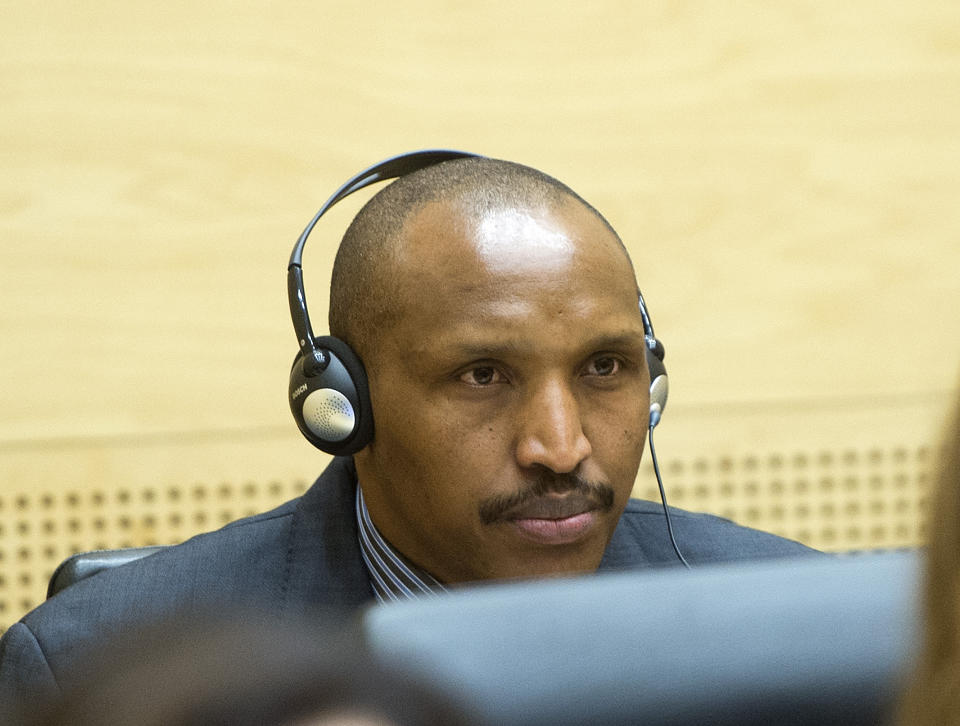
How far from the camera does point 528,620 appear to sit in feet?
0.92

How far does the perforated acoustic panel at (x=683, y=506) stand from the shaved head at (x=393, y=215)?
3.25ft

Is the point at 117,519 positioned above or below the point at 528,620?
below

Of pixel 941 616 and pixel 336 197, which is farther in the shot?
pixel 336 197

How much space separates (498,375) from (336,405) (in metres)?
0.16

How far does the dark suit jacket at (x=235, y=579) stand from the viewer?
1147mm

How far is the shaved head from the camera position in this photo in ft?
3.75

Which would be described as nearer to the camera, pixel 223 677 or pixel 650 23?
pixel 223 677

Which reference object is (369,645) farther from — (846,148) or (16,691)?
(846,148)

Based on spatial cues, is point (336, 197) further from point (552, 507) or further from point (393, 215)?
point (552, 507)

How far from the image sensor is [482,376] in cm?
110

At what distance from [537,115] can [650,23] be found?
10.0 inches

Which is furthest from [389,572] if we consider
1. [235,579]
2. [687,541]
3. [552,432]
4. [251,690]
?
[251,690]

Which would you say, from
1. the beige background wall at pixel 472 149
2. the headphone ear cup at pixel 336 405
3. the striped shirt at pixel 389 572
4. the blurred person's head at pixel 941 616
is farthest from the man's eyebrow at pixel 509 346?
the beige background wall at pixel 472 149

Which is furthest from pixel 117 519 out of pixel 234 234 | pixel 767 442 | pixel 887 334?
pixel 887 334
